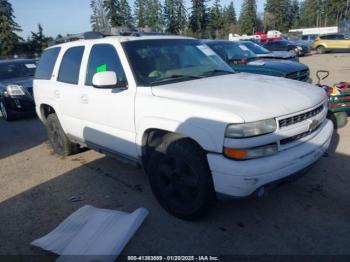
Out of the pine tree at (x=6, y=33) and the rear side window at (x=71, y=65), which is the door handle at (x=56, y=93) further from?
the pine tree at (x=6, y=33)

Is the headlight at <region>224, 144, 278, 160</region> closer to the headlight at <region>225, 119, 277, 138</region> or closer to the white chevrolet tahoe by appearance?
the white chevrolet tahoe

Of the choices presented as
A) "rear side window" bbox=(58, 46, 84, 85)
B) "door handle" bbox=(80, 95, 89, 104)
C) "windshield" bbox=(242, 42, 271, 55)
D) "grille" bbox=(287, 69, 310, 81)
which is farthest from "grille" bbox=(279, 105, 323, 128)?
"windshield" bbox=(242, 42, 271, 55)

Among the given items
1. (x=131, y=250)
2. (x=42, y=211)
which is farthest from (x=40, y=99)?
(x=131, y=250)

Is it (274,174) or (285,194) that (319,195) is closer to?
(285,194)

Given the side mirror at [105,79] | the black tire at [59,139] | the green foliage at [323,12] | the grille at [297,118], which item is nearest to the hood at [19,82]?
the black tire at [59,139]

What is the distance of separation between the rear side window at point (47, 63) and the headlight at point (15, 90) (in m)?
3.62

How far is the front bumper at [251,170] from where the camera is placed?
2750mm

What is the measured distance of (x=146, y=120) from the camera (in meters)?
3.49

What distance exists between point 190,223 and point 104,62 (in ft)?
7.24

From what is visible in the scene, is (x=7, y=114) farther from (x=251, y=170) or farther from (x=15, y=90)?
(x=251, y=170)

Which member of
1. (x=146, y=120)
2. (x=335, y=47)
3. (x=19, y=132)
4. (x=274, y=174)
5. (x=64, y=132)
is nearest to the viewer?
(x=274, y=174)

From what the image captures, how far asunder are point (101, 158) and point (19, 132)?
3.67m

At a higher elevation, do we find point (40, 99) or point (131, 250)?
point (40, 99)

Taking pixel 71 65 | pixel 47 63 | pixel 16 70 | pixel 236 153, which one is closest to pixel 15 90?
pixel 16 70
